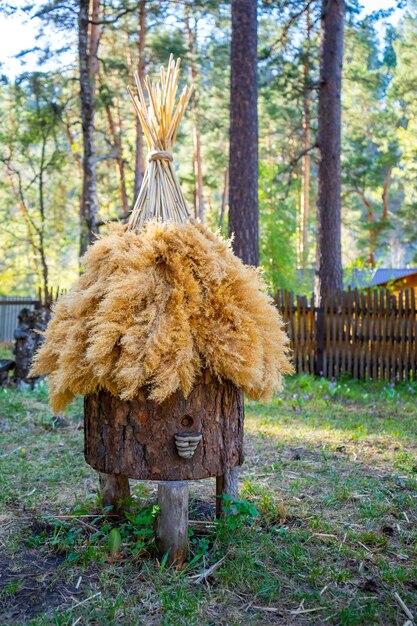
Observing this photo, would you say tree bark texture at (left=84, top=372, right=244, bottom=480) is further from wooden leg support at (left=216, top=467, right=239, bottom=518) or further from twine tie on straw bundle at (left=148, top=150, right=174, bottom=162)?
twine tie on straw bundle at (left=148, top=150, right=174, bottom=162)

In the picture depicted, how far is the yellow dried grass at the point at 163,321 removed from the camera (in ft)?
8.57

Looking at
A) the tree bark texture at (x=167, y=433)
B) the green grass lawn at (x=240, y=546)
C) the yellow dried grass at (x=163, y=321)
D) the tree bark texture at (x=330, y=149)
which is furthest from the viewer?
the tree bark texture at (x=330, y=149)

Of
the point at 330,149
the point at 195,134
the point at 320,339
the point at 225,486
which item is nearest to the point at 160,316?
the point at 225,486

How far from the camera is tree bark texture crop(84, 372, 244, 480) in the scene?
2725mm

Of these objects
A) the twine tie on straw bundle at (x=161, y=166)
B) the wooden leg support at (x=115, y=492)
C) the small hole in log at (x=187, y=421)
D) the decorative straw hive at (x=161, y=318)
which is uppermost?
the twine tie on straw bundle at (x=161, y=166)

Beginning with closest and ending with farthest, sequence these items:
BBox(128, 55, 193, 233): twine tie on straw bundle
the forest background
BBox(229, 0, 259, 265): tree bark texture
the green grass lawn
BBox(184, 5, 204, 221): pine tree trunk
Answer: the green grass lawn < BBox(128, 55, 193, 233): twine tie on straw bundle < BBox(229, 0, 259, 265): tree bark texture < the forest background < BBox(184, 5, 204, 221): pine tree trunk

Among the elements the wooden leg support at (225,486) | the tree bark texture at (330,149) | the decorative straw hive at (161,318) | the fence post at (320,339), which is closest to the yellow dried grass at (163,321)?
the decorative straw hive at (161,318)

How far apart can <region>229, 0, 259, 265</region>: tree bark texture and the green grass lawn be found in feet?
13.1

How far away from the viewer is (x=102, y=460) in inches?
113

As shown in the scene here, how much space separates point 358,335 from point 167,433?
278 inches

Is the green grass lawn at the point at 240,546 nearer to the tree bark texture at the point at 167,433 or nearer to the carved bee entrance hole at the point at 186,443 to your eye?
the tree bark texture at the point at 167,433

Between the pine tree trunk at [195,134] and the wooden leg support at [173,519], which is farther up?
the pine tree trunk at [195,134]

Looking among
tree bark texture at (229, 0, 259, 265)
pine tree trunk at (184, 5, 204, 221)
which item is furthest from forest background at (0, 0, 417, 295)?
tree bark texture at (229, 0, 259, 265)

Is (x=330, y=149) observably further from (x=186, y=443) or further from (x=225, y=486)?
(x=186, y=443)
